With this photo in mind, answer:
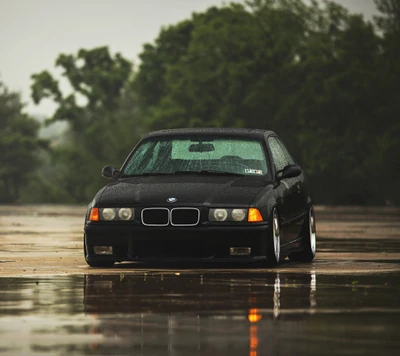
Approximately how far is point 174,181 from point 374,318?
6.30m

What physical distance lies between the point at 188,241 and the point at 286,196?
6.06ft

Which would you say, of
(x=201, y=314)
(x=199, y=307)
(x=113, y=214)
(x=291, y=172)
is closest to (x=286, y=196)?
(x=291, y=172)

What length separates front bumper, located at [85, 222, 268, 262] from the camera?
55.4 feet

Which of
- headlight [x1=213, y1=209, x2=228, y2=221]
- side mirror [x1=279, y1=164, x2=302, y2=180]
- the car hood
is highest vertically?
side mirror [x1=279, y1=164, x2=302, y2=180]

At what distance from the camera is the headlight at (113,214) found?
17062 mm

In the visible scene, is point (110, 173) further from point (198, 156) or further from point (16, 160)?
point (16, 160)

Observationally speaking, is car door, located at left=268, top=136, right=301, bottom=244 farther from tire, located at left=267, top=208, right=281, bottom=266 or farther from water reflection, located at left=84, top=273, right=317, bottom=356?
water reflection, located at left=84, top=273, right=317, bottom=356

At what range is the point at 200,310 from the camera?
482 inches

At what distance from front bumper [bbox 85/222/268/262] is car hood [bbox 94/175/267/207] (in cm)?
27

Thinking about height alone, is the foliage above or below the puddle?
above

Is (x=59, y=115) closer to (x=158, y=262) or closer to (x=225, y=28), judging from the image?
(x=225, y=28)

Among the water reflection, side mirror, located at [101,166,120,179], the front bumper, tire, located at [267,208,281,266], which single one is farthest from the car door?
side mirror, located at [101,166,120,179]

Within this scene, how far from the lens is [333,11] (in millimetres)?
87188

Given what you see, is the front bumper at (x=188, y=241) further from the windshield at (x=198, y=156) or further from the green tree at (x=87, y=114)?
the green tree at (x=87, y=114)
